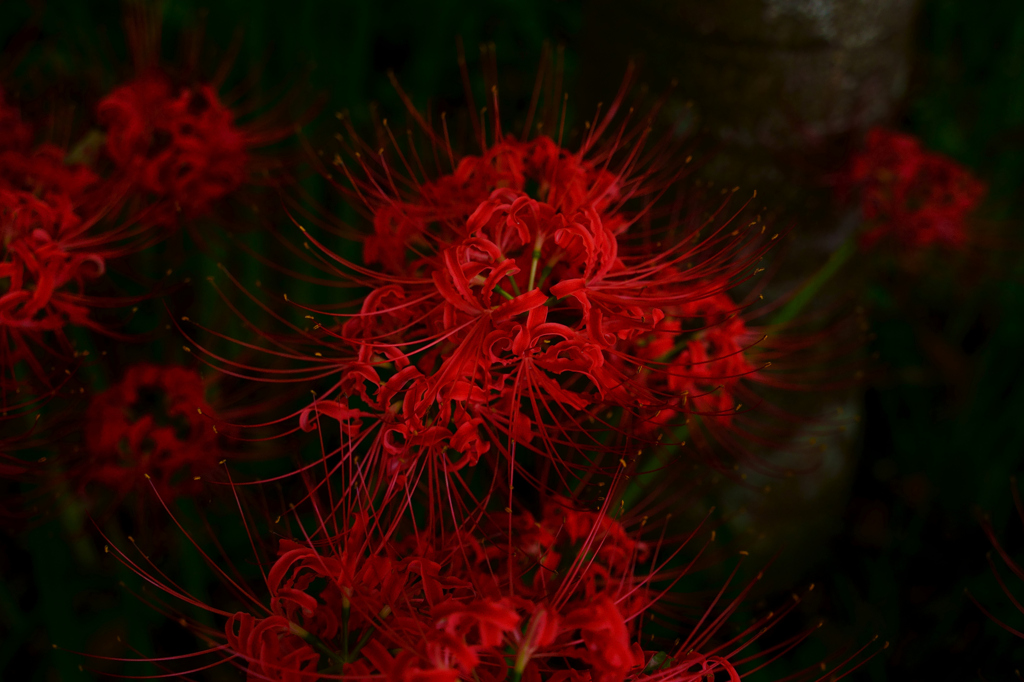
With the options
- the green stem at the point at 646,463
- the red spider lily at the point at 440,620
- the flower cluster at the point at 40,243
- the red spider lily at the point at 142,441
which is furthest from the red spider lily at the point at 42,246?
the green stem at the point at 646,463

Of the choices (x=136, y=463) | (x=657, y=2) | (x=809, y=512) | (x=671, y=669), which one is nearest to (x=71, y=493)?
(x=136, y=463)

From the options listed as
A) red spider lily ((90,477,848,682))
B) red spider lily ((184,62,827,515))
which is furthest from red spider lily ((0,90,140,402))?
red spider lily ((90,477,848,682))

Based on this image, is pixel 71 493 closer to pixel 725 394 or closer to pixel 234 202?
pixel 234 202

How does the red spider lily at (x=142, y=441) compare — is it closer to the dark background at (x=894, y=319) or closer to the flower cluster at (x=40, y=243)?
the flower cluster at (x=40, y=243)

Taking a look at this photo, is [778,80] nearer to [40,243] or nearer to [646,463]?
[646,463]

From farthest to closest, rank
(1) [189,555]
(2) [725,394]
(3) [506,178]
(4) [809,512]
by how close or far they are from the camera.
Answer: (4) [809,512] → (1) [189,555] → (2) [725,394] → (3) [506,178]

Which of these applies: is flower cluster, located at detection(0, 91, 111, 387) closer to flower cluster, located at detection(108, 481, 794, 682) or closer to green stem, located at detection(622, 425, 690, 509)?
flower cluster, located at detection(108, 481, 794, 682)

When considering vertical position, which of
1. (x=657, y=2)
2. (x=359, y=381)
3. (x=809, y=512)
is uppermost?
(x=657, y=2)
